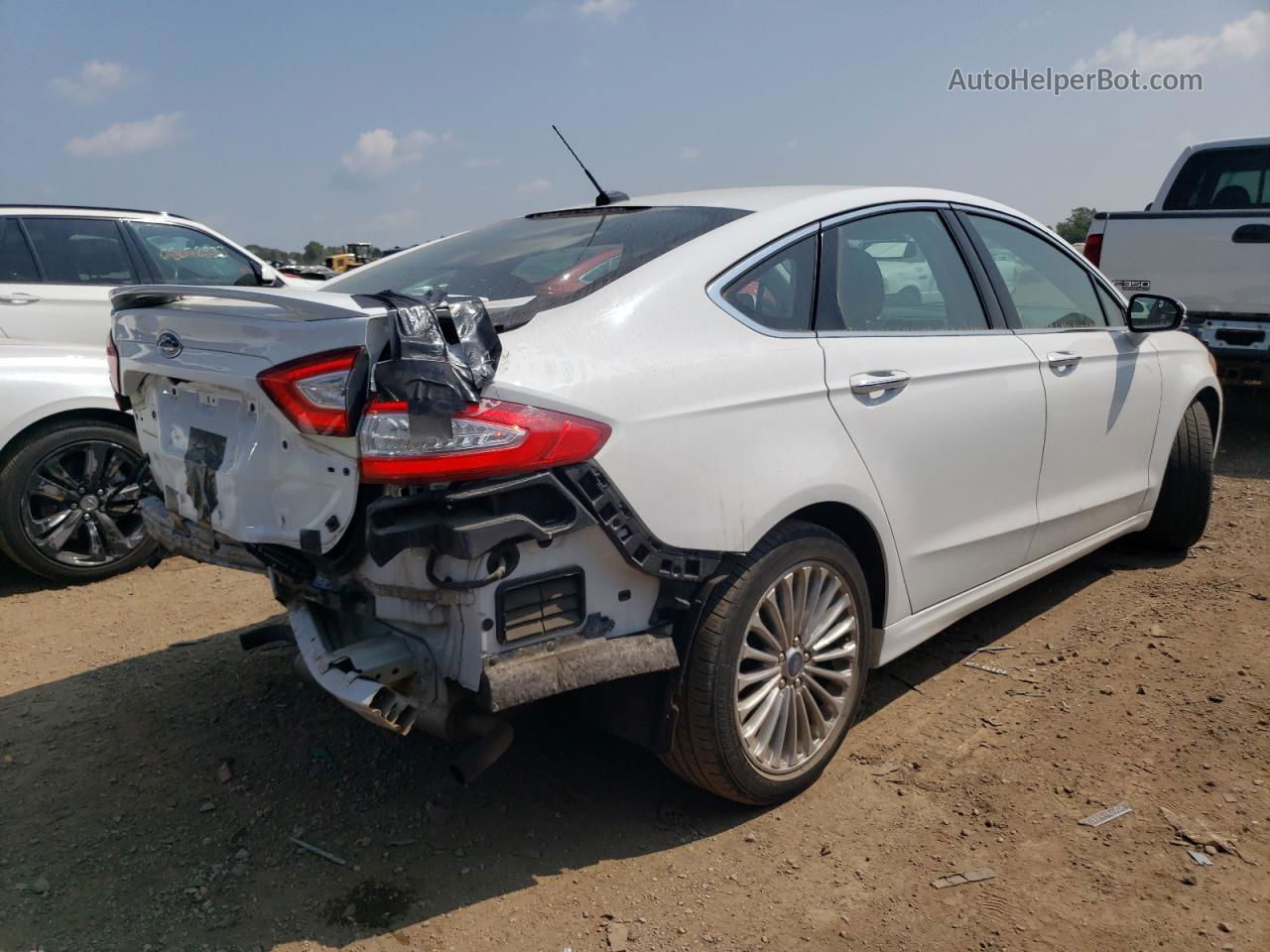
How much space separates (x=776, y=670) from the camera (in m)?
2.94

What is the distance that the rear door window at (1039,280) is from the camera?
3.95m

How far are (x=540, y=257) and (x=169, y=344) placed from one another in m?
1.08

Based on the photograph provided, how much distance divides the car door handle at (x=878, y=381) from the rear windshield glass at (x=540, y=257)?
61 cm

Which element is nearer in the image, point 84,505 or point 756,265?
point 756,265

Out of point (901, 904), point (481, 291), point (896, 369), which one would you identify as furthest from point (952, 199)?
point (901, 904)

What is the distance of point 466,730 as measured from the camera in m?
2.54

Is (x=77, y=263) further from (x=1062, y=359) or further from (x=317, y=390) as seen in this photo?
(x=1062, y=359)

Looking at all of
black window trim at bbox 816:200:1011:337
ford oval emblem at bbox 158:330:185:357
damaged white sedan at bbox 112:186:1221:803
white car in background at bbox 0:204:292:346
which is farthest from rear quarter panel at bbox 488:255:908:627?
white car in background at bbox 0:204:292:346

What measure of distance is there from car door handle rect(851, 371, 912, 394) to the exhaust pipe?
4.60 ft

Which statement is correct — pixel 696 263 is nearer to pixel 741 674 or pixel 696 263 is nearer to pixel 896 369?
pixel 896 369

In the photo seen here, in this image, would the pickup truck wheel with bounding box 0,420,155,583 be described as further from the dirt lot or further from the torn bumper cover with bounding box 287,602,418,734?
the torn bumper cover with bounding box 287,602,418,734

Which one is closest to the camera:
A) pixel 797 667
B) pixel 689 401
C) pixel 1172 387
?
pixel 689 401

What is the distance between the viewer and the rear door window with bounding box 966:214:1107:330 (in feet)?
13.0

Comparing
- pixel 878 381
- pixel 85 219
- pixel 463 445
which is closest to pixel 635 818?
pixel 463 445
